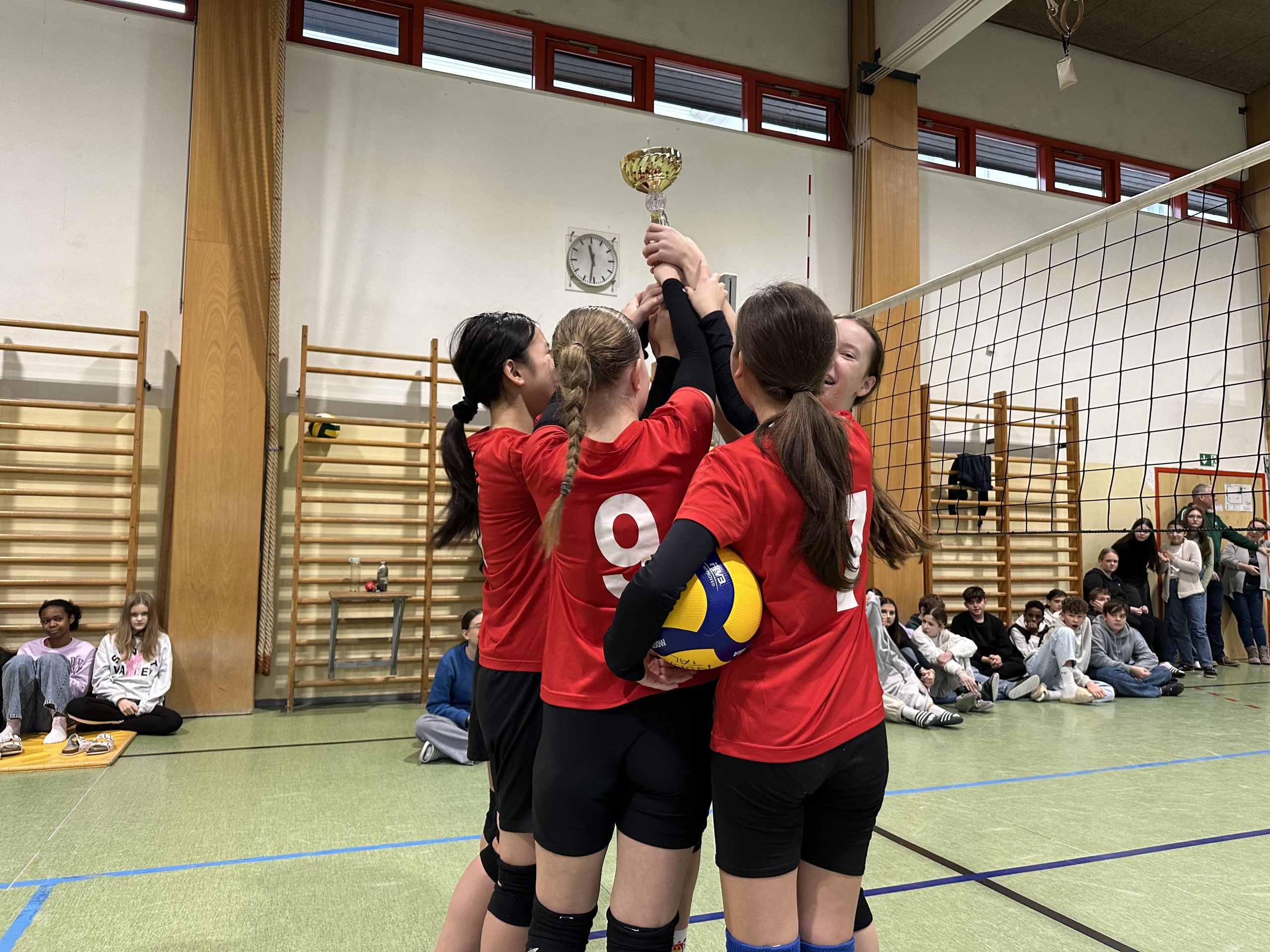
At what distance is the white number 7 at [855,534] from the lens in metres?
1.27

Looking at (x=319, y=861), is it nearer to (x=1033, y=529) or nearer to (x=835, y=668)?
(x=835, y=668)

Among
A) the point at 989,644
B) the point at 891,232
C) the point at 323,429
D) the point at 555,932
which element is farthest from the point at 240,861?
the point at 891,232

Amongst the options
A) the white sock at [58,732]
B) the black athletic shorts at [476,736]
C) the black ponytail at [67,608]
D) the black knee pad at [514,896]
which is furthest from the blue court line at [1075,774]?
the black ponytail at [67,608]

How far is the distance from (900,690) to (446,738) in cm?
282

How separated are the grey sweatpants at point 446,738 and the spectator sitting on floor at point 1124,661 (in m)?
4.88

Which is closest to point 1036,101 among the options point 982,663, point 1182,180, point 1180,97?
point 1180,97

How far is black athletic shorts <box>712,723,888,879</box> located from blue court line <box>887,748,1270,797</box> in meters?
2.52

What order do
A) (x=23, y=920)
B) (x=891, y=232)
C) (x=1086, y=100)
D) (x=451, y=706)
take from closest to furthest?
(x=23, y=920), (x=451, y=706), (x=891, y=232), (x=1086, y=100)

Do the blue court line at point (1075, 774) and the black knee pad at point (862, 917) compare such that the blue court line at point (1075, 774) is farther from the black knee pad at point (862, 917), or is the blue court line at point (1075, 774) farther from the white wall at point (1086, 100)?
the white wall at point (1086, 100)

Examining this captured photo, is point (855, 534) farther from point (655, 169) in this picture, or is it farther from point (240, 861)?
point (240, 861)

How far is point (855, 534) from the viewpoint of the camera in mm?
1298

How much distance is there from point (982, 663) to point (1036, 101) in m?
5.57

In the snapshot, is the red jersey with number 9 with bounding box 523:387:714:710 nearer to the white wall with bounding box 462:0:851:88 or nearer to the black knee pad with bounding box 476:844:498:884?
the black knee pad with bounding box 476:844:498:884

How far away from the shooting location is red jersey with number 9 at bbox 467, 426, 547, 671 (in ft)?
4.95
